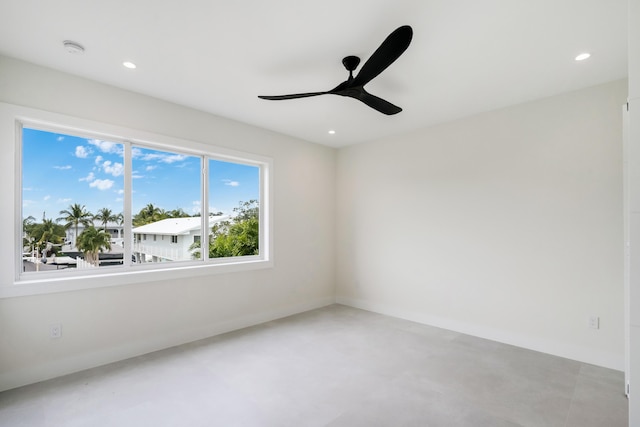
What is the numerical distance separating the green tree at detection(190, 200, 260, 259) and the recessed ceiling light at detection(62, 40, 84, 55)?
2.08 metres

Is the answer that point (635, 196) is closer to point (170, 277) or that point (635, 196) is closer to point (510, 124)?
point (510, 124)

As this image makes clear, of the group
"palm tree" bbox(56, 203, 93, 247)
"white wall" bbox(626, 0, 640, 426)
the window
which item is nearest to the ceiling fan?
"white wall" bbox(626, 0, 640, 426)

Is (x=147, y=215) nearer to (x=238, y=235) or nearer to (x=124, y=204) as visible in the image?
(x=124, y=204)

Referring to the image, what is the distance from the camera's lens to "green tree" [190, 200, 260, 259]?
12.5 ft

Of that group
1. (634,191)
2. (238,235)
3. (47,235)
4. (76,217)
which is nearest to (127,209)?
(76,217)

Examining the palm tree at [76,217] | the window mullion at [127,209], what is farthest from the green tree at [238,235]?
the palm tree at [76,217]

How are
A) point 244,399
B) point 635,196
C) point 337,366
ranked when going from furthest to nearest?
point 337,366 → point 244,399 → point 635,196

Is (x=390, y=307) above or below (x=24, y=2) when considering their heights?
below

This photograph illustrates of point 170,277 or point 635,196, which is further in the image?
point 170,277

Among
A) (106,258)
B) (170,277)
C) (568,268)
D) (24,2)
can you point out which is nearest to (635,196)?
(568,268)

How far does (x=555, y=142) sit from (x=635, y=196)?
218cm

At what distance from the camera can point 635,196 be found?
4.31 feet

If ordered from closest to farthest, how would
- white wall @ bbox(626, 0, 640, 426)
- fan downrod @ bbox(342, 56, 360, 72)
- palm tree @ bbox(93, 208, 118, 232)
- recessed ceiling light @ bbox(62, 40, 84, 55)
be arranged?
white wall @ bbox(626, 0, 640, 426) → recessed ceiling light @ bbox(62, 40, 84, 55) → fan downrod @ bbox(342, 56, 360, 72) → palm tree @ bbox(93, 208, 118, 232)

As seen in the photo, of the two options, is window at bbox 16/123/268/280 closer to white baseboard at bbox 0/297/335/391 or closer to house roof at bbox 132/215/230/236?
house roof at bbox 132/215/230/236
